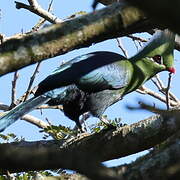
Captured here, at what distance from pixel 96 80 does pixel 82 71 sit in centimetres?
22

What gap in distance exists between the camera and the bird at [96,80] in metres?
4.91

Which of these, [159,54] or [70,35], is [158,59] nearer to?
[159,54]

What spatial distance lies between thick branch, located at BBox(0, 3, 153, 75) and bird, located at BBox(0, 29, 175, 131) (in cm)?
247

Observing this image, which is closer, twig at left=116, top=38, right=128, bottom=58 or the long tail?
the long tail

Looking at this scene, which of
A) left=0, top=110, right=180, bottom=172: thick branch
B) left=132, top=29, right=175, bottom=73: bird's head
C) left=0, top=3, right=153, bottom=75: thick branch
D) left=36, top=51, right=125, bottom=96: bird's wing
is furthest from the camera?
left=132, top=29, right=175, bottom=73: bird's head

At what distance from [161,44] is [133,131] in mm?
1986

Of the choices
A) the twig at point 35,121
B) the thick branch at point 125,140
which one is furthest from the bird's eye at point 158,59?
the thick branch at point 125,140

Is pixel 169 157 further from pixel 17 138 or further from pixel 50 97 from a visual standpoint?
pixel 50 97

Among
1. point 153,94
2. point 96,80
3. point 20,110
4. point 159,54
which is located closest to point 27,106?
point 20,110

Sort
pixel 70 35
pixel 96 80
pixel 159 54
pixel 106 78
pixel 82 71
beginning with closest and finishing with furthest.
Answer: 1. pixel 70 35
2. pixel 82 71
3. pixel 96 80
4. pixel 106 78
5. pixel 159 54

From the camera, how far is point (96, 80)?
16.9 feet

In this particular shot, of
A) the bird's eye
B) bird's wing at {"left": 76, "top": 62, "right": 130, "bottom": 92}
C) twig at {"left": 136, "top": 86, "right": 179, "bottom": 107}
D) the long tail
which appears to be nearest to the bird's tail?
the long tail

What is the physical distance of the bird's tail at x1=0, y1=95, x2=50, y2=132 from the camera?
13.4ft

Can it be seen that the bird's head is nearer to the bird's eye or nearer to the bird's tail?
the bird's eye
